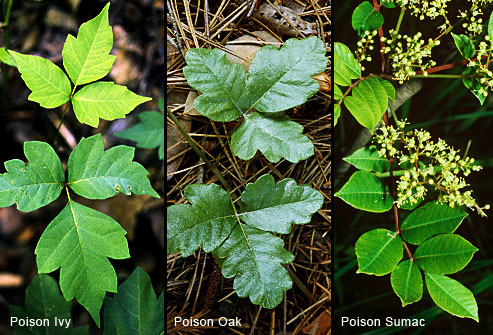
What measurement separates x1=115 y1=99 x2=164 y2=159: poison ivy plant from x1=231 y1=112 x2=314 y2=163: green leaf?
0.25 m

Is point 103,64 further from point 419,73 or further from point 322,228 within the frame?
point 419,73

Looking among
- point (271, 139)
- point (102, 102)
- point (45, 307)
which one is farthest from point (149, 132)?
point (45, 307)

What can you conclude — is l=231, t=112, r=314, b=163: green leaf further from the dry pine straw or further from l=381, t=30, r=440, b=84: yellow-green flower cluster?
l=381, t=30, r=440, b=84: yellow-green flower cluster

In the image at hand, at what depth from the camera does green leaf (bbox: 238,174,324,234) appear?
1042 mm

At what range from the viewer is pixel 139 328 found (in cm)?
112

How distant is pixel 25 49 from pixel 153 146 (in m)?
0.50

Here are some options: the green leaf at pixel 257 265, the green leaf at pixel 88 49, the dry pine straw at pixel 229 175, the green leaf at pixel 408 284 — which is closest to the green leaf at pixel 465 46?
the dry pine straw at pixel 229 175

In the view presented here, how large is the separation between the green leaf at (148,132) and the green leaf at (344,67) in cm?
54

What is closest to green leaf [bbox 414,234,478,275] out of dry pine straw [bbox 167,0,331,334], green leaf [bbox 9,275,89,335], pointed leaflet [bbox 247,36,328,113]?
dry pine straw [bbox 167,0,331,334]

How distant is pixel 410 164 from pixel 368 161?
13 cm

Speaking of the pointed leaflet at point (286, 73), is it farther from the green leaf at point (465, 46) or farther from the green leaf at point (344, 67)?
the green leaf at point (465, 46)

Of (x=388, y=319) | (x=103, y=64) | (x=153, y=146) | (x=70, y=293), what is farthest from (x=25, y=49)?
(x=388, y=319)

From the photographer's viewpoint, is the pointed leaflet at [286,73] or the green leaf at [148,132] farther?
the green leaf at [148,132]

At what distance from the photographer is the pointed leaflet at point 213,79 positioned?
103cm
